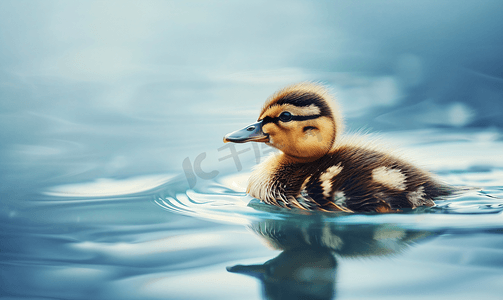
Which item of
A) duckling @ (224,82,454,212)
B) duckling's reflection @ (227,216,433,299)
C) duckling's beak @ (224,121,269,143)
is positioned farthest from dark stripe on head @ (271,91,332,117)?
duckling's reflection @ (227,216,433,299)

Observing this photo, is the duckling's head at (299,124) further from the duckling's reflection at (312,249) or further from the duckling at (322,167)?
the duckling's reflection at (312,249)

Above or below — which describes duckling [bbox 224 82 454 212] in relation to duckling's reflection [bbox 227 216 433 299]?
above

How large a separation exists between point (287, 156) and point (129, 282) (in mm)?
1079

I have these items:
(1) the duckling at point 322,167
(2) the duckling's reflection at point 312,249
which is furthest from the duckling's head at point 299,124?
(2) the duckling's reflection at point 312,249

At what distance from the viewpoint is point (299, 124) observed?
227cm

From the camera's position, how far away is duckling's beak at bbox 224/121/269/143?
2.31 meters

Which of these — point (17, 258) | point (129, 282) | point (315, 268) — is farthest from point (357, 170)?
point (17, 258)

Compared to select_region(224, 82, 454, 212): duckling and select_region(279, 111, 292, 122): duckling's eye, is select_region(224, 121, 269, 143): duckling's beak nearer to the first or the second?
select_region(224, 82, 454, 212): duckling

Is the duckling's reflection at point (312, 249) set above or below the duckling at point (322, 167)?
below

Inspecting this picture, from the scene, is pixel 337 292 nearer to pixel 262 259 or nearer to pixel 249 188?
pixel 262 259

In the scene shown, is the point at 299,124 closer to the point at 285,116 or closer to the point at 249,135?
the point at 285,116

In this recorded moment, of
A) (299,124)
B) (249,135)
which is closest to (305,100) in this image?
(299,124)

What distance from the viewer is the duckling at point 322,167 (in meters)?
2.12

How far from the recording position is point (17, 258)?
A: 1.79m
